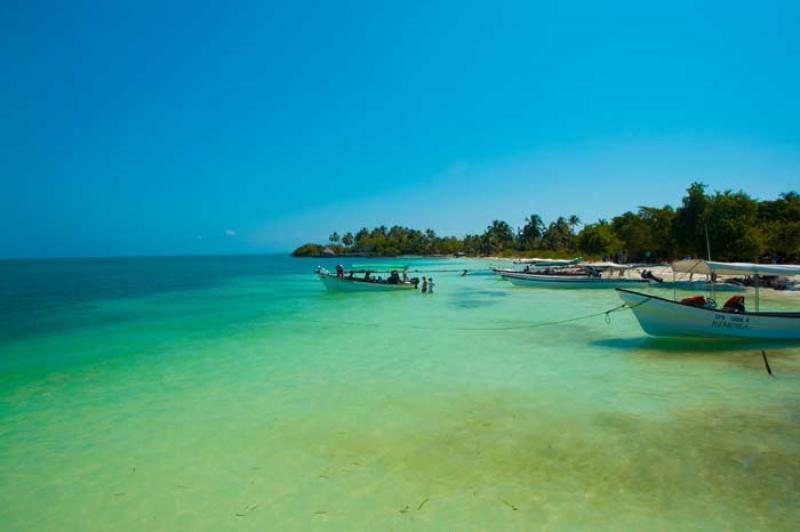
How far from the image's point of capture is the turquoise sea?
205 inches

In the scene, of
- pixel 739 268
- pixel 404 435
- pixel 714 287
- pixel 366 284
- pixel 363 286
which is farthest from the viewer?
pixel 363 286

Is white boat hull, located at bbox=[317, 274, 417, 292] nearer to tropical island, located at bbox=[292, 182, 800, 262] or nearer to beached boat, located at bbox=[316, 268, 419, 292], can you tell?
beached boat, located at bbox=[316, 268, 419, 292]

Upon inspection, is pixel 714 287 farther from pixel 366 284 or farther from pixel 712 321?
pixel 366 284

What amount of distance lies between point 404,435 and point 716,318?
36.2ft

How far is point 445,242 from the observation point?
147500mm

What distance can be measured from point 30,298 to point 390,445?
4101 cm

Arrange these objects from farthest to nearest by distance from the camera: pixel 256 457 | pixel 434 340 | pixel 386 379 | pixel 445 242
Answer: pixel 445 242, pixel 434 340, pixel 386 379, pixel 256 457

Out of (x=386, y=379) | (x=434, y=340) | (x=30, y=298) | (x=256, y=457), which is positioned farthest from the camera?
(x=30, y=298)

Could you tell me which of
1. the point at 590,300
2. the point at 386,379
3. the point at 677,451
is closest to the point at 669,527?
the point at 677,451

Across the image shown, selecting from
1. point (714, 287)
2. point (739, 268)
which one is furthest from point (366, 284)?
point (739, 268)

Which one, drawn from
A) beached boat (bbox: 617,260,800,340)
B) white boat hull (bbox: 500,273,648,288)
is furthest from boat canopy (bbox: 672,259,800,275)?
white boat hull (bbox: 500,273,648,288)

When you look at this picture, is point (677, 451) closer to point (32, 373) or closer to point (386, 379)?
point (386, 379)

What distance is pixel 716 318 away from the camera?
13234mm

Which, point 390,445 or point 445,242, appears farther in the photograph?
point 445,242
